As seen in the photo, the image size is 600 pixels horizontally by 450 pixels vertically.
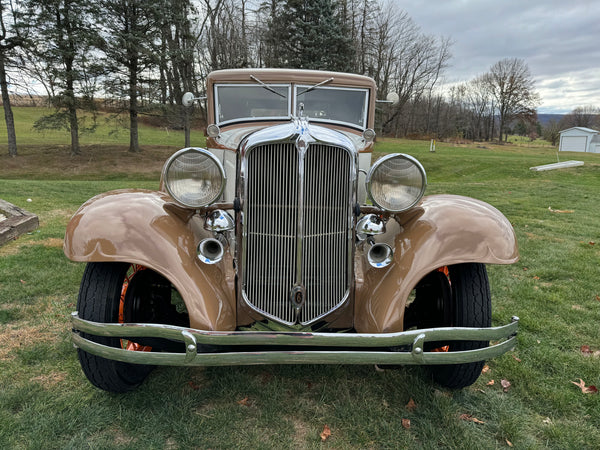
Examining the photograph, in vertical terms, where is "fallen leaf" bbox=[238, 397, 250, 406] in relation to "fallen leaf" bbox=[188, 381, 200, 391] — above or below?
below

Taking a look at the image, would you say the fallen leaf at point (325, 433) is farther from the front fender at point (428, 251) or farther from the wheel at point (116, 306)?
the wheel at point (116, 306)

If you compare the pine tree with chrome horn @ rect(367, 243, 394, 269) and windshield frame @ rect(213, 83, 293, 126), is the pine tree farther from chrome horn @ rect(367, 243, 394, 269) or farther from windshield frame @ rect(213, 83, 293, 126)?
chrome horn @ rect(367, 243, 394, 269)

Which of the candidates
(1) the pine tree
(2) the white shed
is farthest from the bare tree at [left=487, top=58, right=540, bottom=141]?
(1) the pine tree

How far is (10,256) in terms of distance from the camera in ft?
17.0

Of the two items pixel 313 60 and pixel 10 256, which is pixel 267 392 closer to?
pixel 10 256

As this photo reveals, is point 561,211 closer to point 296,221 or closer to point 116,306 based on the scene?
point 296,221

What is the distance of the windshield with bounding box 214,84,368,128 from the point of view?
3.47 meters

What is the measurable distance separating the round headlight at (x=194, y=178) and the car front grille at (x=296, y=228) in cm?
21

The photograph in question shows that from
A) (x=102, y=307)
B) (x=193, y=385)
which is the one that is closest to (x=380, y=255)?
(x=193, y=385)

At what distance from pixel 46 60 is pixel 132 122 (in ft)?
15.7

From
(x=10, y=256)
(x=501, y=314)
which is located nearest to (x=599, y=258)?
(x=501, y=314)

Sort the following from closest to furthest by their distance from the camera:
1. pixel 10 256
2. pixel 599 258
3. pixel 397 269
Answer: pixel 397 269 < pixel 10 256 < pixel 599 258

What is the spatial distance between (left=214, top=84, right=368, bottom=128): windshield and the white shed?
43645 mm

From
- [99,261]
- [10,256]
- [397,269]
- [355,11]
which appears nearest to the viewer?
[99,261]
